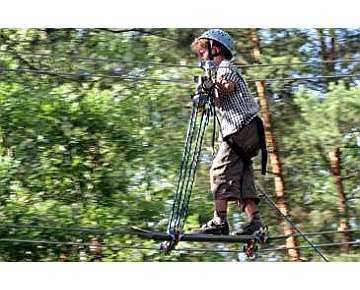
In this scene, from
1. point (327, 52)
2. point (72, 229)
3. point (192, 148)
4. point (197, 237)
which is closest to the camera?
point (197, 237)

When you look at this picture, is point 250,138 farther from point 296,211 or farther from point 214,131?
point 296,211

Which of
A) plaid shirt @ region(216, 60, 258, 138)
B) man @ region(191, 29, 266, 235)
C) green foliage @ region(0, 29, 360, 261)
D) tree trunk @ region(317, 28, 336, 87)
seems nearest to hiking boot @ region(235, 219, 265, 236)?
man @ region(191, 29, 266, 235)

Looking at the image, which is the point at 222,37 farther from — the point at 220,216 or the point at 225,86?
the point at 220,216

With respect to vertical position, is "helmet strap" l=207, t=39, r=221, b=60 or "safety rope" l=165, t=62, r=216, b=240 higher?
"helmet strap" l=207, t=39, r=221, b=60

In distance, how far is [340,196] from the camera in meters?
4.77

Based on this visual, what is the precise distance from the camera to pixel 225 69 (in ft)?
14.5

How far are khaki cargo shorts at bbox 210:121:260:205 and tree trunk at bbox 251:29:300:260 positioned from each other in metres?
0.33

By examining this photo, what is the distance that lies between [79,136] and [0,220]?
1.69 ft

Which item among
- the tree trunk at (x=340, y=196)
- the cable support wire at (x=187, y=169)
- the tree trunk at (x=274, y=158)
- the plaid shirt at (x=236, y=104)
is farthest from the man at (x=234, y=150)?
the tree trunk at (x=340, y=196)

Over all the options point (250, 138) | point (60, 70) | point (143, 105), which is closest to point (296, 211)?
point (250, 138)

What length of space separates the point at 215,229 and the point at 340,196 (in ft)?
2.21

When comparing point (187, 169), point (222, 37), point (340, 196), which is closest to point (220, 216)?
point (187, 169)

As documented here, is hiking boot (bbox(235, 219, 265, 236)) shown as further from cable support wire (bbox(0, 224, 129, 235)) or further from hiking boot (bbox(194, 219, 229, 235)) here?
cable support wire (bbox(0, 224, 129, 235))

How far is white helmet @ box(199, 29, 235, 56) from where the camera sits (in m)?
4.48
